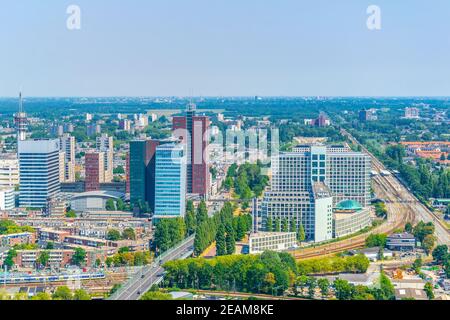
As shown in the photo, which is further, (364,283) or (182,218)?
(182,218)

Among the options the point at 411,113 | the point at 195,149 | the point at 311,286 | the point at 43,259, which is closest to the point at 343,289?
the point at 311,286

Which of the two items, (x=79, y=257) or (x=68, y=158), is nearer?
(x=79, y=257)

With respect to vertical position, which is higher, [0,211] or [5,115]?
[5,115]

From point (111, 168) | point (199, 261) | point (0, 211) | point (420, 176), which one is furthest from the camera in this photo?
point (111, 168)

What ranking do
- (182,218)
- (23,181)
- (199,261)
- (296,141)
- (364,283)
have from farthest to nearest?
1. (296,141)
2. (23,181)
3. (182,218)
4. (199,261)
5. (364,283)

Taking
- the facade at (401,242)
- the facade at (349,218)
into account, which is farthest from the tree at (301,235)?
the facade at (401,242)

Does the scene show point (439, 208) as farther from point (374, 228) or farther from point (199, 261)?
point (199, 261)

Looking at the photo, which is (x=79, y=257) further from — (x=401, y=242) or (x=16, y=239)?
(x=401, y=242)

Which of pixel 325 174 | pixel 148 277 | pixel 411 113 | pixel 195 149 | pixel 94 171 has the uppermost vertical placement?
pixel 411 113

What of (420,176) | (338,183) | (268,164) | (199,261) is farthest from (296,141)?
(199,261)
